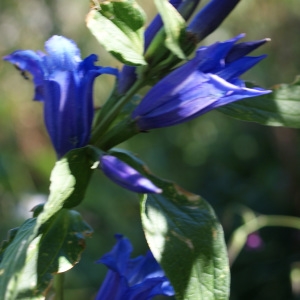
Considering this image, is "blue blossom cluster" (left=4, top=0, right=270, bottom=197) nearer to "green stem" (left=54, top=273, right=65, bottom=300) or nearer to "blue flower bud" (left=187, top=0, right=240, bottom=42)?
"blue flower bud" (left=187, top=0, right=240, bottom=42)

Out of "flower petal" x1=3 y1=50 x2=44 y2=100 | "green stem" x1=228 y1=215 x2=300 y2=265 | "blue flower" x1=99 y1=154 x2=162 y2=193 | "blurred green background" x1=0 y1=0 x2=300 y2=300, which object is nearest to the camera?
"blue flower" x1=99 y1=154 x2=162 y2=193

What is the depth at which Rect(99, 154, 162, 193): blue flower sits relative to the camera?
545 mm

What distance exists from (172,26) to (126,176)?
151 mm

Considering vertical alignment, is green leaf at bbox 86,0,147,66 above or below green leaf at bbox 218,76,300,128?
above

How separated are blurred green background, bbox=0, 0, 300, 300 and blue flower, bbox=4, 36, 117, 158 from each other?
0.94 metres

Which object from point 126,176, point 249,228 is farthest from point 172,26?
point 249,228

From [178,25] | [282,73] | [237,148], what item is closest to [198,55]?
[178,25]

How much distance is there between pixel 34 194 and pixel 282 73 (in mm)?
1173

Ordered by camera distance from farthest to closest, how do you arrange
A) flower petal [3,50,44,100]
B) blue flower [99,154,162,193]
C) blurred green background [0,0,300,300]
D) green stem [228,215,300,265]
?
blurred green background [0,0,300,300] → green stem [228,215,300,265] → flower petal [3,50,44,100] → blue flower [99,154,162,193]

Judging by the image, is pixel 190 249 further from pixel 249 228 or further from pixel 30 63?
pixel 249 228

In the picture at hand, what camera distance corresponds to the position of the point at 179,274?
592 millimetres

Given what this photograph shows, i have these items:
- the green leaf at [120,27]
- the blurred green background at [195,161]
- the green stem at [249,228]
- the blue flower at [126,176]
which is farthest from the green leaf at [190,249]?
the blurred green background at [195,161]

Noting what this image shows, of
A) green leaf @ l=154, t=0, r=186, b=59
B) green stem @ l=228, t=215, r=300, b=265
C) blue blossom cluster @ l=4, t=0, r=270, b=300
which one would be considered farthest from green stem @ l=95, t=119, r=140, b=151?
green stem @ l=228, t=215, r=300, b=265

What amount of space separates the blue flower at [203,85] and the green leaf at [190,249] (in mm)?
99
